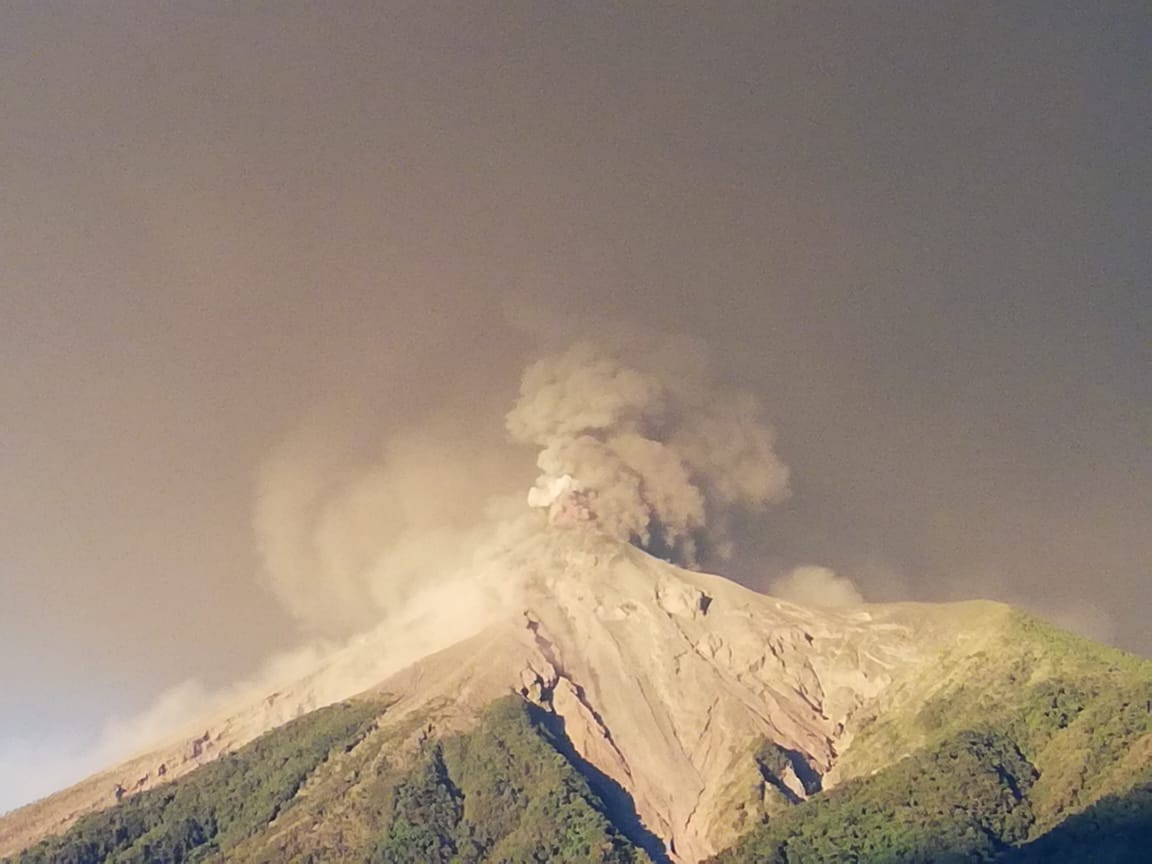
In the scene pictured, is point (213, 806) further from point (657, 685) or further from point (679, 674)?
point (679, 674)

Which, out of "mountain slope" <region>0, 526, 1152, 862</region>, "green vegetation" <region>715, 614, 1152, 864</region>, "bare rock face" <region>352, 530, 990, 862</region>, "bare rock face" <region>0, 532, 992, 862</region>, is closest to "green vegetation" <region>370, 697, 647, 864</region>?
"mountain slope" <region>0, 526, 1152, 862</region>

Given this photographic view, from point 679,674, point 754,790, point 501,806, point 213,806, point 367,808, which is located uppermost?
point 213,806

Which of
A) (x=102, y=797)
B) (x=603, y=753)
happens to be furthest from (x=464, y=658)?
(x=102, y=797)

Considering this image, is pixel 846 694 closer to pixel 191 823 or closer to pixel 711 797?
pixel 711 797

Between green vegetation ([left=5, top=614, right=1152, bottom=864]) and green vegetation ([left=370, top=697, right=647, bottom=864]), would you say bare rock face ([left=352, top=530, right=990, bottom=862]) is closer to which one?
green vegetation ([left=5, top=614, right=1152, bottom=864])

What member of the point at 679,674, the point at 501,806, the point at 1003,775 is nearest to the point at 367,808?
the point at 501,806

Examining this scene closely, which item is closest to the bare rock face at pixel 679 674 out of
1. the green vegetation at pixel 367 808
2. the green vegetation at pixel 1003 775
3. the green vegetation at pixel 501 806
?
the green vegetation at pixel 501 806

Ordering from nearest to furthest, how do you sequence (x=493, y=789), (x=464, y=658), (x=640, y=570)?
(x=493, y=789), (x=464, y=658), (x=640, y=570)
